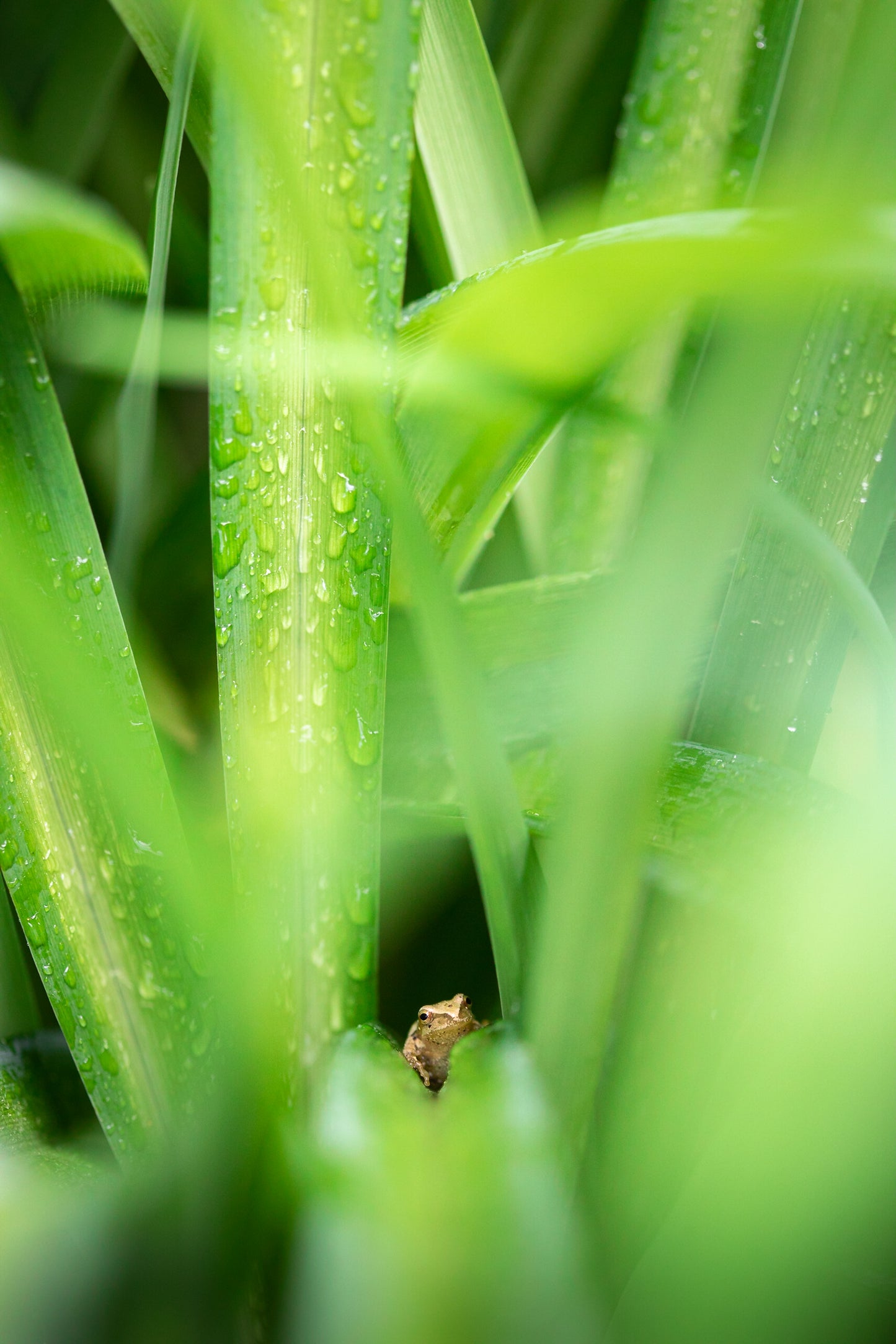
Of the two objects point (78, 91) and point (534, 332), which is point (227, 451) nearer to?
point (534, 332)

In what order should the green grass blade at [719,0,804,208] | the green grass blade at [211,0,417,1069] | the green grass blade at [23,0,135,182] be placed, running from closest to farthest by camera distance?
the green grass blade at [211,0,417,1069], the green grass blade at [719,0,804,208], the green grass blade at [23,0,135,182]

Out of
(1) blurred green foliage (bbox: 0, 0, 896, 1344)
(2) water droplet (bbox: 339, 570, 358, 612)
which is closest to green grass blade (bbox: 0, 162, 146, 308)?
(1) blurred green foliage (bbox: 0, 0, 896, 1344)

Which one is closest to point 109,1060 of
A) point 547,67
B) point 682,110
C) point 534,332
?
point 534,332

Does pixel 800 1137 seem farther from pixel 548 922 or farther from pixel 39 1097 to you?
pixel 39 1097

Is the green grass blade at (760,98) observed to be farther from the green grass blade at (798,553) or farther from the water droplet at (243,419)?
the water droplet at (243,419)

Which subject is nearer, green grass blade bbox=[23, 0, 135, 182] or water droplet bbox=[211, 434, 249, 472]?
water droplet bbox=[211, 434, 249, 472]

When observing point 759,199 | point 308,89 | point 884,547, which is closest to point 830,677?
point 884,547

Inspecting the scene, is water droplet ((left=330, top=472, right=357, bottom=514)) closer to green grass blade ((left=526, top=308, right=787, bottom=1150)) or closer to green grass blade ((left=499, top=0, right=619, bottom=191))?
green grass blade ((left=526, top=308, right=787, bottom=1150))
